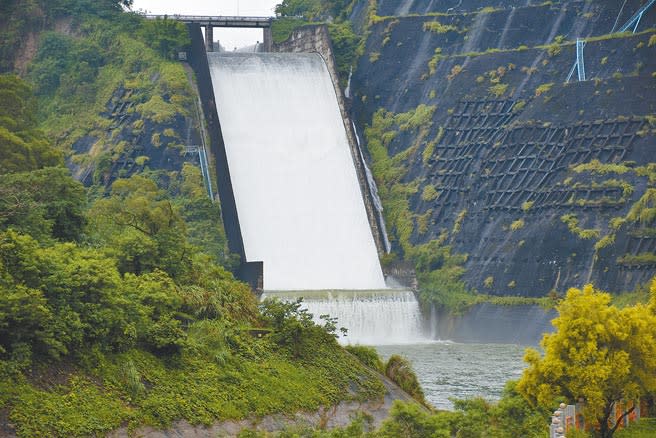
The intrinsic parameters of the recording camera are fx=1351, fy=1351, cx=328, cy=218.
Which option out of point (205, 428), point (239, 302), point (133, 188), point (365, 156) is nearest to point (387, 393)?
point (239, 302)

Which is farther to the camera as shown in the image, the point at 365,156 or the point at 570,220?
the point at 365,156

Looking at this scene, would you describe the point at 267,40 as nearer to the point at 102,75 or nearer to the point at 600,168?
the point at 102,75

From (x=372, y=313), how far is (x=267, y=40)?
29.4 metres

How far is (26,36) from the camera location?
75500mm

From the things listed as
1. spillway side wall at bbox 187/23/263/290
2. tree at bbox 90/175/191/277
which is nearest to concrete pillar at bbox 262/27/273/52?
spillway side wall at bbox 187/23/263/290

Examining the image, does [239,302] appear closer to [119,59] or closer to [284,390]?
[284,390]

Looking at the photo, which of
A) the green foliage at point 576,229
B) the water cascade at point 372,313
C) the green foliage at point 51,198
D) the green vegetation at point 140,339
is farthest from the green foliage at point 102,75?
the green foliage at point 51,198

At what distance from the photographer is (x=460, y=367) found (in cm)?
4625

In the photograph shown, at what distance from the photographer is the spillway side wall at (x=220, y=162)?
60.2 metres

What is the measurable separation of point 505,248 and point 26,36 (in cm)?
3146

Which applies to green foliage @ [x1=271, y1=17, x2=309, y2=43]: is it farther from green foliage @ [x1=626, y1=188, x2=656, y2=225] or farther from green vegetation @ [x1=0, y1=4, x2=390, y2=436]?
green vegetation @ [x1=0, y1=4, x2=390, y2=436]

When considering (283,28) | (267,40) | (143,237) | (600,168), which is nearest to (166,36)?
(283,28)

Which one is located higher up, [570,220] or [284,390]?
[570,220]

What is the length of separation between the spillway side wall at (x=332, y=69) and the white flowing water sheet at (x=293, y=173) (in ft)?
1.01
